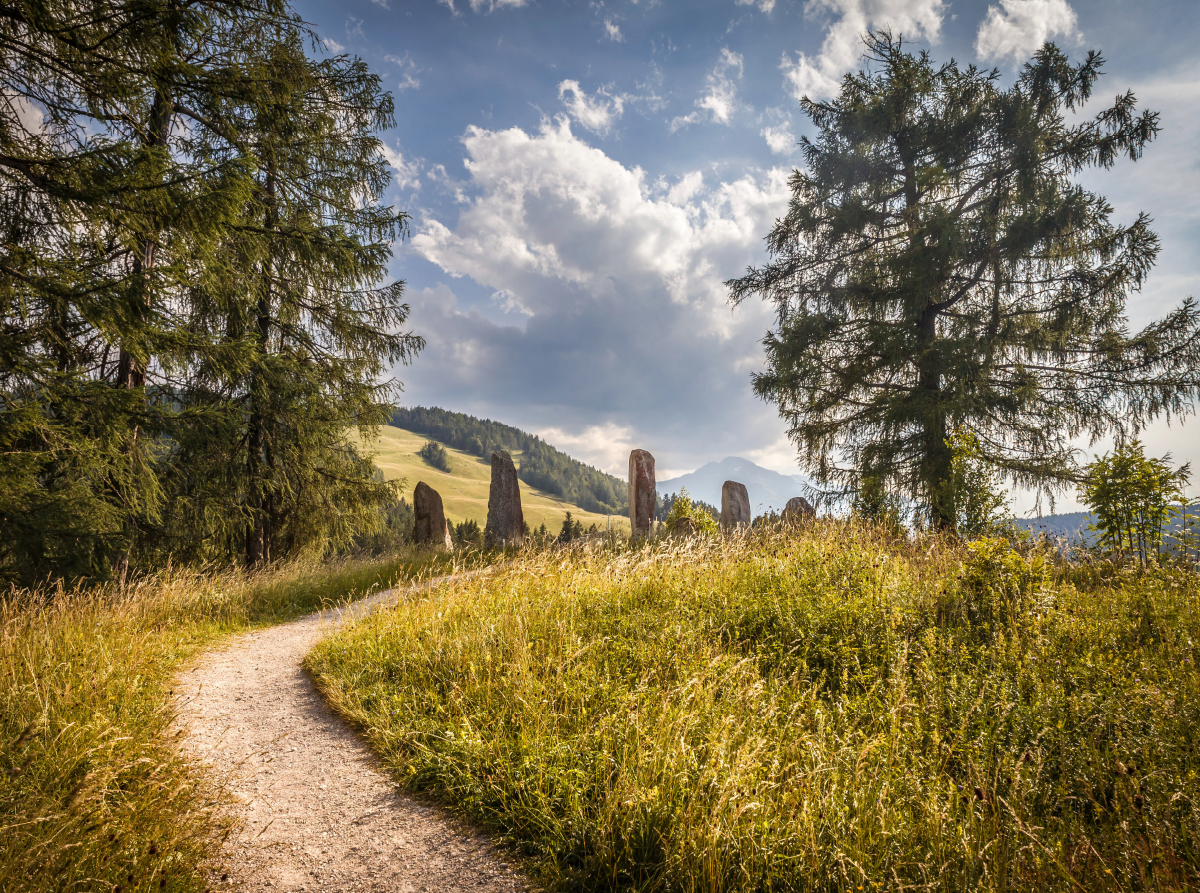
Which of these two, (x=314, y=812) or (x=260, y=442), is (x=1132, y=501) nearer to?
(x=314, y=812)

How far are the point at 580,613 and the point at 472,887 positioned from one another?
2880 millimetres

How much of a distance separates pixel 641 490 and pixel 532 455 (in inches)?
5342

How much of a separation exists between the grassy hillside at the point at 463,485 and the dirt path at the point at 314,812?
269 feet

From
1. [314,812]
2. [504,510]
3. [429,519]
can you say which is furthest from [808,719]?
[429,519]

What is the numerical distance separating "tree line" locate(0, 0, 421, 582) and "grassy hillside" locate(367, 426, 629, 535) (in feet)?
246

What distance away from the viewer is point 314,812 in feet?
9.31

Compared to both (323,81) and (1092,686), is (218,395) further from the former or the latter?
(1092,686)

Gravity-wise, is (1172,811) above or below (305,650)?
above

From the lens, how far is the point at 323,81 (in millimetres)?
10125

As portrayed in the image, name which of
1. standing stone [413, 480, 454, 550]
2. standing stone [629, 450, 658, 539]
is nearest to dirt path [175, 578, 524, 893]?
standing stone [413, 480, 454, 550]

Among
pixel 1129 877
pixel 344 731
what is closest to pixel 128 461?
pixel 344 731

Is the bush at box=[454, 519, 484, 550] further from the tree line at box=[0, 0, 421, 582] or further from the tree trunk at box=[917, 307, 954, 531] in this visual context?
the tree trunk at box=[917, 307, 954, 531]

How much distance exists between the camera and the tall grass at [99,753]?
2133 mm

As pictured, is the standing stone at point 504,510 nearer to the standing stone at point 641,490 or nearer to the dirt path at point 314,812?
the standing stone at point 641,490
